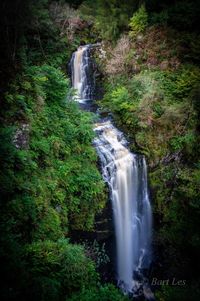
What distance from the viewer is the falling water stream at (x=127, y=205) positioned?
10.8 m

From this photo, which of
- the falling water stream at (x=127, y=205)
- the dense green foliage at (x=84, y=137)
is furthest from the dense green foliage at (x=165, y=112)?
the falling water stream at (x=127, y=205)

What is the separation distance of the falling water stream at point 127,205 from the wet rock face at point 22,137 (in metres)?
3.61

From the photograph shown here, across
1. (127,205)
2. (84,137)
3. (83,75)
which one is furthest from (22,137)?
(83,75)

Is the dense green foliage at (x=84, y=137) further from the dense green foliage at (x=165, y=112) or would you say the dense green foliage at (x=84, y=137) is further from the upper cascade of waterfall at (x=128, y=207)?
the upper cascade of waterfall at (x=128, y=207)

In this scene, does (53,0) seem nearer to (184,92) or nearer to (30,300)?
(184,92)

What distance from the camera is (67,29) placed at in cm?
1723

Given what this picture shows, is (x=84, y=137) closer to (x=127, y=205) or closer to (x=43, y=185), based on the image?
(x=43, y=185)

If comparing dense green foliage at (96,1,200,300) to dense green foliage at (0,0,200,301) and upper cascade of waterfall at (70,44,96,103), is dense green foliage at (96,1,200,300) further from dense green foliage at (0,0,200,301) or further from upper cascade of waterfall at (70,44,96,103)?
upper cascade of waterfall at (70,44,96,103)

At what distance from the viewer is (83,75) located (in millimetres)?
16266

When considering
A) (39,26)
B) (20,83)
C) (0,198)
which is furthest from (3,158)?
(39,26)

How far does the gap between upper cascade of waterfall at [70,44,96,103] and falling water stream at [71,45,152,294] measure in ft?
14.3

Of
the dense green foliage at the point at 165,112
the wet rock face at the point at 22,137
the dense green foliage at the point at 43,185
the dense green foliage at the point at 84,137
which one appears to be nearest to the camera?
the dense green foliage at the point at 43,185

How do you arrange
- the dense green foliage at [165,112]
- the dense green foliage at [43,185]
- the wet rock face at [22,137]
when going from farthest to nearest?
the dense green foliage at [165,112]
the wet rock face at [22,137]
the dense green foliage at [43,185]

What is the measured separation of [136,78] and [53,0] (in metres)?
8.60
